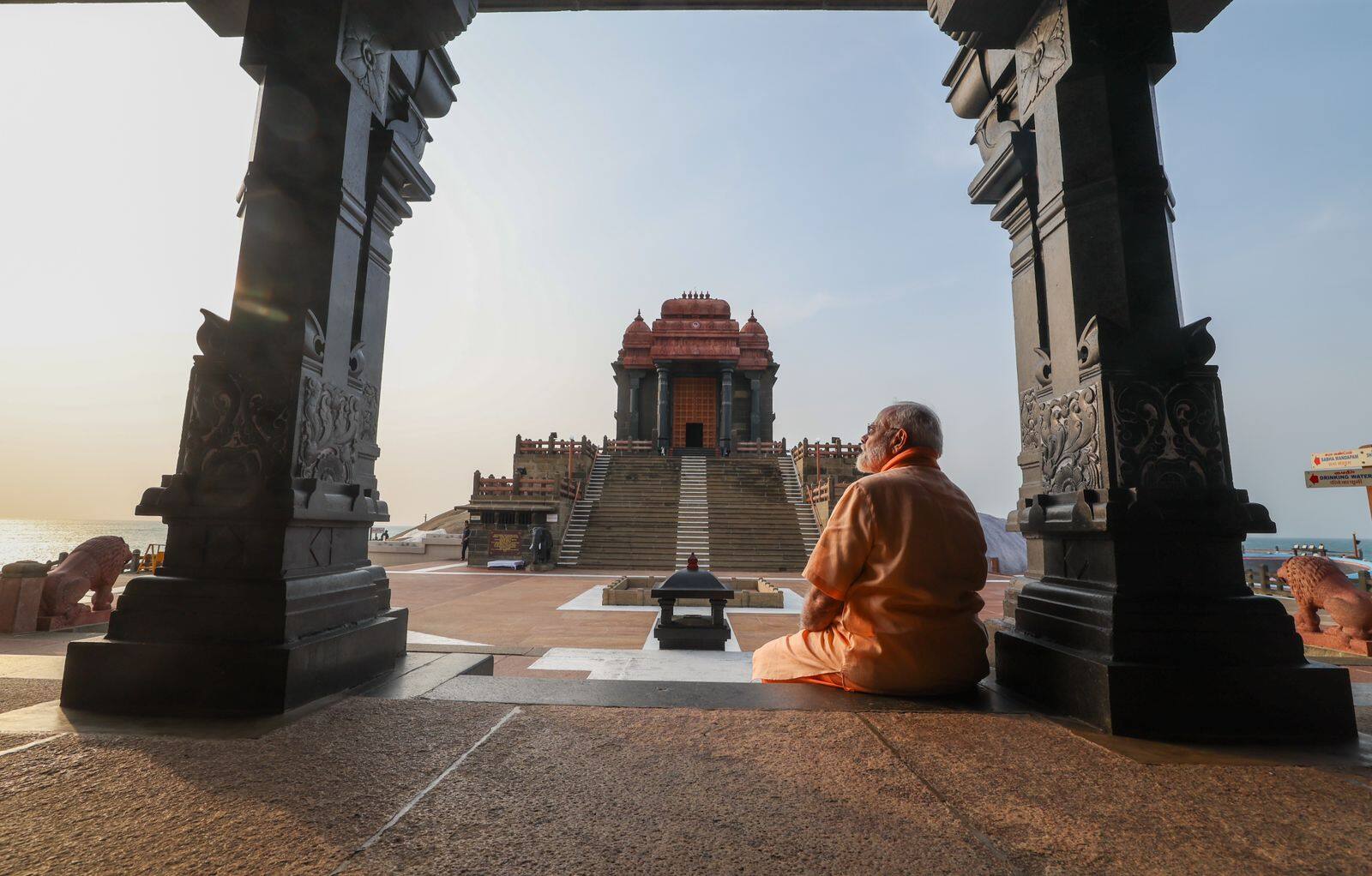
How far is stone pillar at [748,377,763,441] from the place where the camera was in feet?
95.3

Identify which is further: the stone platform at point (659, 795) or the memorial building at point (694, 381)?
the memorial building at point (694, 381)

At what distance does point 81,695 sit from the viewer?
2139 mm

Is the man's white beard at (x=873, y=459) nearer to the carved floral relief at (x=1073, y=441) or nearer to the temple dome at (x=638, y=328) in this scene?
the carved floral relief at (x=1073, y=441)

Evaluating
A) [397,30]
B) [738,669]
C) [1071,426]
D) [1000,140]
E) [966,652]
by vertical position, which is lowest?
[738,669]

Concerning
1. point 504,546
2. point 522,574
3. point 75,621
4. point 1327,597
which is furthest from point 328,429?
point 504,546

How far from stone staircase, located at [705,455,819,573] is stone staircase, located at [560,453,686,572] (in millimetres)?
1345

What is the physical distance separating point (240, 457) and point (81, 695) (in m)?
0.94

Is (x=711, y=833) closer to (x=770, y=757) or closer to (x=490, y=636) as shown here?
(x=770, y=757)

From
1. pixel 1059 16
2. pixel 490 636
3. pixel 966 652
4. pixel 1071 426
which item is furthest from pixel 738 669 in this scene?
pixel 1059 16

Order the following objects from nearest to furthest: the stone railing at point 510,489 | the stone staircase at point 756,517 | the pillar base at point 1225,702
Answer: the pillar base at point 1225,702
the stone staircase at point 756,517
the stone railing at point 510,489

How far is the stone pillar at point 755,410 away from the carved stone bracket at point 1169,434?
2651cm

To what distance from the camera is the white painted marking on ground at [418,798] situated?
1154 mm

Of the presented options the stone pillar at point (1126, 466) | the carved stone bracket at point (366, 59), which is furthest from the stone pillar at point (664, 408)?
the stone pillar at point (1126, 466)

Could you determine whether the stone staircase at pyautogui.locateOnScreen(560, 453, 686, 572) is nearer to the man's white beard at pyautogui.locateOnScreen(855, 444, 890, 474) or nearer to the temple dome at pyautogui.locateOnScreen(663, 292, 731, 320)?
the temple dome at pyautogui.locateOnScreen(663, 292, 731, 320)
